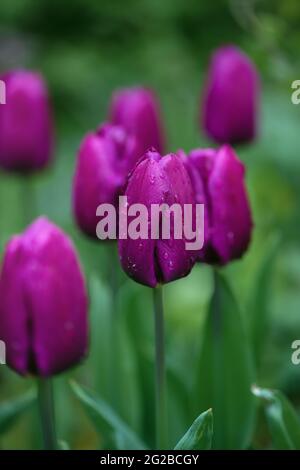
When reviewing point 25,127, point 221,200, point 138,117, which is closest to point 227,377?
point 221,200

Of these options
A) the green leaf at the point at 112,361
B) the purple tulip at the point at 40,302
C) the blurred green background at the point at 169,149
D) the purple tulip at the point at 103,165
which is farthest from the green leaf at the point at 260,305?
the purple tulip at the point at 40,302

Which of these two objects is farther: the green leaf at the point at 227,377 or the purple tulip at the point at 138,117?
the purple tulip at the point at 138,117

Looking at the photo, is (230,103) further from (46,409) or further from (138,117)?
(46,409)

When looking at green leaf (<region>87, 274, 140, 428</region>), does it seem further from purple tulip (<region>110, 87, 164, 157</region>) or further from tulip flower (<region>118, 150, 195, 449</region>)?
tulip flower (<region>118, 150, 195, 449</region>)

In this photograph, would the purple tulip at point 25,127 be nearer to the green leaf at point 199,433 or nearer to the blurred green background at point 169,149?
the blurred green background at point 169,149

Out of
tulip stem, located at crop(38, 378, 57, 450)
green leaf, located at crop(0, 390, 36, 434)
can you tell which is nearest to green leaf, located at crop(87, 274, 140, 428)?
green leaf, located at crop(0, 390, 36, 434)
